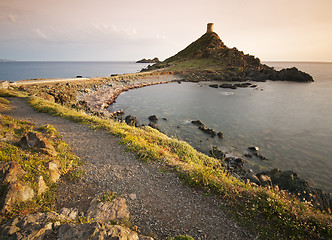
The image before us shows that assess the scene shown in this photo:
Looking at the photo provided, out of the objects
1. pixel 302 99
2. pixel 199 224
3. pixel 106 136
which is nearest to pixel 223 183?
pixel 199 224

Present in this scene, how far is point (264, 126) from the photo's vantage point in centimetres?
2555

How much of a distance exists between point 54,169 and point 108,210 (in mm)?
3602

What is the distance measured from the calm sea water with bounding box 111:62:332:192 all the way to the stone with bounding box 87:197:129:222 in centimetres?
1248

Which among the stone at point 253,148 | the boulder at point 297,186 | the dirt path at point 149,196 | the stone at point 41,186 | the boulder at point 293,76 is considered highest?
the boulder at point 293,76

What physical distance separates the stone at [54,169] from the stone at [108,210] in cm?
233

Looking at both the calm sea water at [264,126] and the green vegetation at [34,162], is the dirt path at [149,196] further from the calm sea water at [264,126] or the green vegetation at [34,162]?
the calm sea water at [264,126]

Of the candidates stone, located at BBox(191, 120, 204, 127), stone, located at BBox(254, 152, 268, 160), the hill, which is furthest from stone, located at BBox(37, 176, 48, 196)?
the hill

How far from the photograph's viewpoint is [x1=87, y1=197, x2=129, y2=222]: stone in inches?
215

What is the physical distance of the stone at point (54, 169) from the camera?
7.03 meters

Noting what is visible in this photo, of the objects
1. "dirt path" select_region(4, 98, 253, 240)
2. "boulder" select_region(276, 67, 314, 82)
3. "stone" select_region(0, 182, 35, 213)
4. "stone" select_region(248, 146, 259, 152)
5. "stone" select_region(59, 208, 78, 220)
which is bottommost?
"stone" select_region(248, 146, 259, 152)

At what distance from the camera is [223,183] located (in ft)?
23.4

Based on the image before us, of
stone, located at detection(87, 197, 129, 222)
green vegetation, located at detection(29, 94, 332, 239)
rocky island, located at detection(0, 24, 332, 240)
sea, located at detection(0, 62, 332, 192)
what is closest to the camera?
rocky island, located at detection(0, 24, 332, 240)

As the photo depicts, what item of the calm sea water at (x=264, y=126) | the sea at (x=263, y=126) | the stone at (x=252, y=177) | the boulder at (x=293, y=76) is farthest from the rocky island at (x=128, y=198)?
the boulder at (x=293, y=76)

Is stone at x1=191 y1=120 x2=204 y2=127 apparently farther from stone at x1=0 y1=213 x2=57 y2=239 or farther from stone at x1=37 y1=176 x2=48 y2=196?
stone at x1=0 y1=213 x2=57 y2=239
